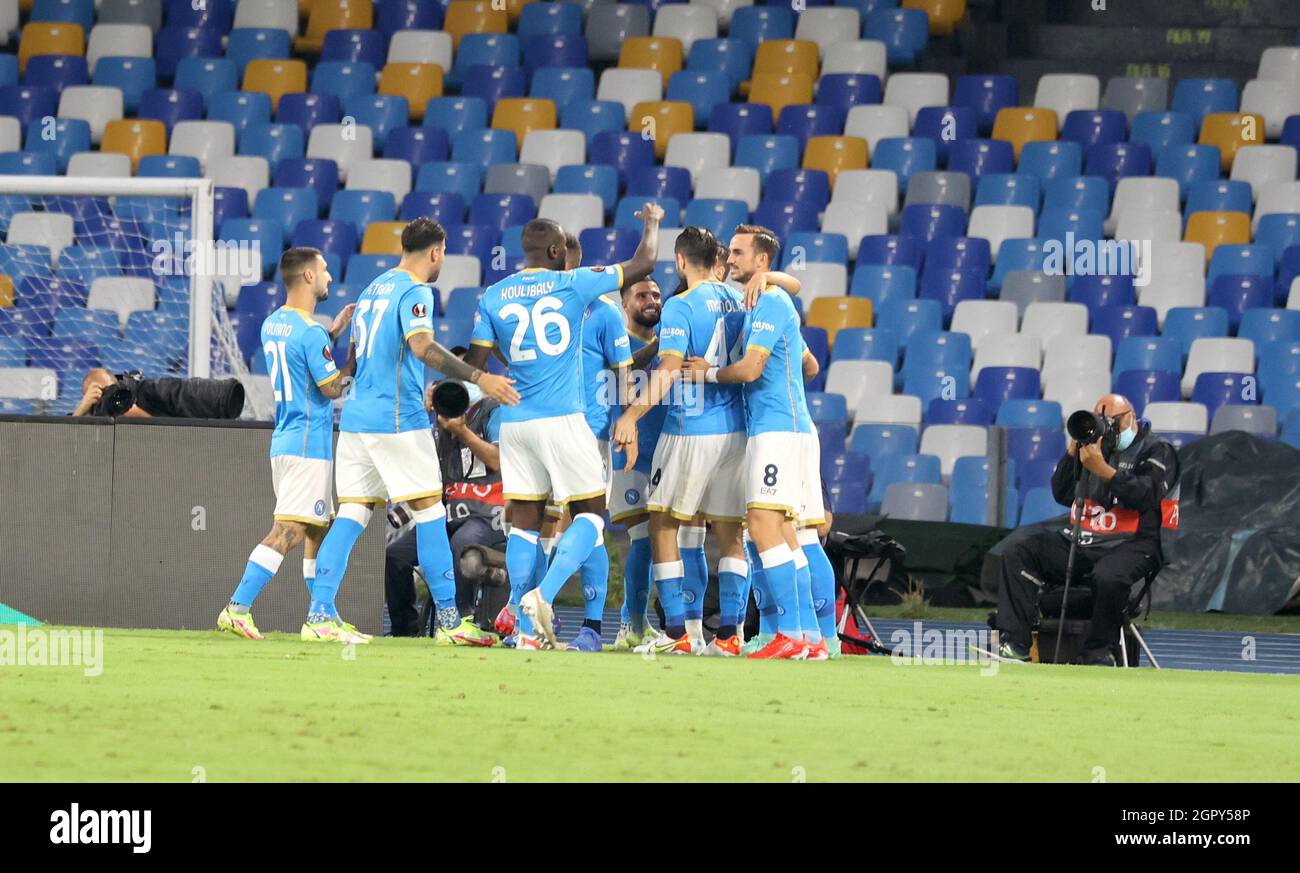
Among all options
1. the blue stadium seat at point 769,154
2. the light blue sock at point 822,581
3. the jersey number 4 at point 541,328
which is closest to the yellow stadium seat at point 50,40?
the blue stadium seat at point 769,154

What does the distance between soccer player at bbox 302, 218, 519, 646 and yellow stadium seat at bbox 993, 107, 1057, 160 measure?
34.5 feet

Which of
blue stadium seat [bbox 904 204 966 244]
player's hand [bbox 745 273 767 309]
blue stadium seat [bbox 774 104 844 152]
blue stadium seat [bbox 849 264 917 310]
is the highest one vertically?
blue stadium seat [bbox 774 104 844 152]

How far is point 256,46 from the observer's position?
2027 centimetres

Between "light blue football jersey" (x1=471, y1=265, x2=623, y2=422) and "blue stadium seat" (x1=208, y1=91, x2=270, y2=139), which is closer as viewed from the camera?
"light blue football jersey" (x1=471, y1=265, x2=623, y2=422)

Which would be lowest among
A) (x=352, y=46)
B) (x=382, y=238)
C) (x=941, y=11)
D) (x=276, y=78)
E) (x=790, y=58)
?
(x=382, y=238)

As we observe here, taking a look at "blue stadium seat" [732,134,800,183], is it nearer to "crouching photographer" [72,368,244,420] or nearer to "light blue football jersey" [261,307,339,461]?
"crouching photographer" [72,368,244,420]

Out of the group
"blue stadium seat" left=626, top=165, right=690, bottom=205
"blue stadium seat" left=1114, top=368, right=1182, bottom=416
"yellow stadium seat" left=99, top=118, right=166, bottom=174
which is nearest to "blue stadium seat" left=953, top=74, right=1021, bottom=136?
"blue stadium seat" left=626, top=165, right=690, bottom=205

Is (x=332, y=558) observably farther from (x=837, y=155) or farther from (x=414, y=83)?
(x=414, y=83)

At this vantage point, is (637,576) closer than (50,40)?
Yes

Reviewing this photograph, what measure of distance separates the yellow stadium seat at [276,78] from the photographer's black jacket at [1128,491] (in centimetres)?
1158

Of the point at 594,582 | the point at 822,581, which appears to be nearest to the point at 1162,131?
the point at 822,581

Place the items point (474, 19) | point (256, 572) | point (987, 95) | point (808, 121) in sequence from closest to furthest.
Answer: point (256, 572) → point (808, 121) → point (987, 95) → point (474, 19)

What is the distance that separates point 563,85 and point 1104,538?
33.5ft

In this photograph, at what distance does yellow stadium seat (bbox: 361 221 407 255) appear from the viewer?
17.4 metres
